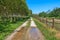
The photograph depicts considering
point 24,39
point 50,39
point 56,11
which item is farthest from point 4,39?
point 56,11

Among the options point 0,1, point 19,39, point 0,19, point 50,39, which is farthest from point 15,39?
point 0,19

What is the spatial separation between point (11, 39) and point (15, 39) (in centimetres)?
31

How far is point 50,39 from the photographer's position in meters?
13.5

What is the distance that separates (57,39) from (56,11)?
55.5 m

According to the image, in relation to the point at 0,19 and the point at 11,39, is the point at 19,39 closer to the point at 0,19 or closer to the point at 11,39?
the point at 11,39

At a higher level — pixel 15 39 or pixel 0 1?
pixel 0 1

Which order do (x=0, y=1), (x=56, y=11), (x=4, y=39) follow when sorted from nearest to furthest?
(x=4, y=39)
(x=0, y=1)
(x=56, y=11)

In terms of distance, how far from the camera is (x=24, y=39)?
14805 mm

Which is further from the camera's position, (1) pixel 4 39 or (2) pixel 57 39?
(1) pixel 4 39

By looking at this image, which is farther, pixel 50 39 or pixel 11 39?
pixel 11 39

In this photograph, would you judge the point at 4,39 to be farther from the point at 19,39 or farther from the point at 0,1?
the point at 0,1

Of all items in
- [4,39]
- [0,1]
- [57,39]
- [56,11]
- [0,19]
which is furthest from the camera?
[56,11]

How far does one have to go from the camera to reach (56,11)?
68000mm

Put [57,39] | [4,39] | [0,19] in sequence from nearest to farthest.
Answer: [57,39] < [4,39] < [0,19]
